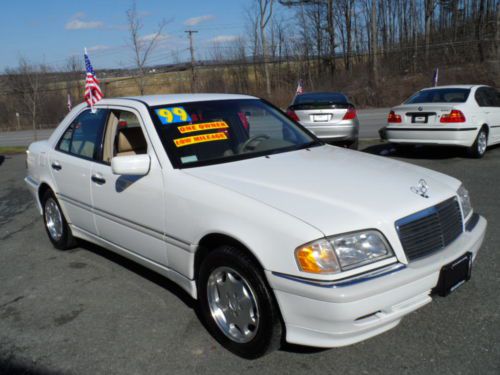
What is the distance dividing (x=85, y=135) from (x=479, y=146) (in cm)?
787

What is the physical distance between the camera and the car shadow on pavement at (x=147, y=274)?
3885 millimetres

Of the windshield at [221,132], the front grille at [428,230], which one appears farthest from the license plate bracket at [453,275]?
the windshield at [221,132]

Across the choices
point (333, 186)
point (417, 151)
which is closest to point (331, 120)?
point (417, 151)

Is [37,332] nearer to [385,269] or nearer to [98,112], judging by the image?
[98,112]

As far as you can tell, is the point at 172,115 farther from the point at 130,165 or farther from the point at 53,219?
the point at 53,219

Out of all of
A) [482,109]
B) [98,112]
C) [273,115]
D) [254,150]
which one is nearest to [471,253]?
[254,150]

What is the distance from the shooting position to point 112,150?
4.22 metres

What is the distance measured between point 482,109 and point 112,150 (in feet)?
26.3

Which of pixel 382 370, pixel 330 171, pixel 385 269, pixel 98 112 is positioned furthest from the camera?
pixel 98 112

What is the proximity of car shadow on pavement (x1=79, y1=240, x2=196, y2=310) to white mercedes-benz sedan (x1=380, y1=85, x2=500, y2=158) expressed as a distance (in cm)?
674

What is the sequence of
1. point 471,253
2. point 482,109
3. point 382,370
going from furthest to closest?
point 482,109 → point 471,253 → point 382,370

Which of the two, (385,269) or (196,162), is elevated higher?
(196,162)

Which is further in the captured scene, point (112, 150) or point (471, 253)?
point (112, 150)

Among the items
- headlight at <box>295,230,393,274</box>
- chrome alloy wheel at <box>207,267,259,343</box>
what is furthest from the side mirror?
headlight at <box>295,230,393,274</box>
